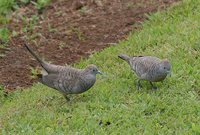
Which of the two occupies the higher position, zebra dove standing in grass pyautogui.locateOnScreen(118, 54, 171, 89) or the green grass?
zebra dove standing in grass pyautogui.locateOnScreen(118, 54, 171, 89)

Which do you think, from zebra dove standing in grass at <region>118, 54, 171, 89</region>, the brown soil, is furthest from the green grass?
the brown soil

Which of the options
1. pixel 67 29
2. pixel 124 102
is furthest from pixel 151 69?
Answer: pixel 67 29

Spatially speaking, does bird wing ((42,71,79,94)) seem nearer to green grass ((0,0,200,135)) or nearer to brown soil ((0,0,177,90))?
green grass ((0,0,200,135))

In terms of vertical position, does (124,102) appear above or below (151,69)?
below

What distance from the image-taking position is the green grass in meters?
7.21

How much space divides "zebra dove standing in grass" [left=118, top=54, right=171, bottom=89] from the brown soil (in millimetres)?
2355

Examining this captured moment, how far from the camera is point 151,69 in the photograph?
7996 millimetres

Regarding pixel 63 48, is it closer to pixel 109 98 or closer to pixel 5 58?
pixel 5 58

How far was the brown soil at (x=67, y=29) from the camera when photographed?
10.5m

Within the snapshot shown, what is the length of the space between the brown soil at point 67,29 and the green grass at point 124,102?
76 cm

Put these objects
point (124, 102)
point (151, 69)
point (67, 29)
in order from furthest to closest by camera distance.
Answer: point (67, 29) → point (151, 69) → point (124, 102)

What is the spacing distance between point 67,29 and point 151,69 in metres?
4.02

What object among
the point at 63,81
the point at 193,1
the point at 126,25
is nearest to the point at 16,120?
the point at 63,81

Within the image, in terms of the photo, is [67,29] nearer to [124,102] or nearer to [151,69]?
[151,69]
